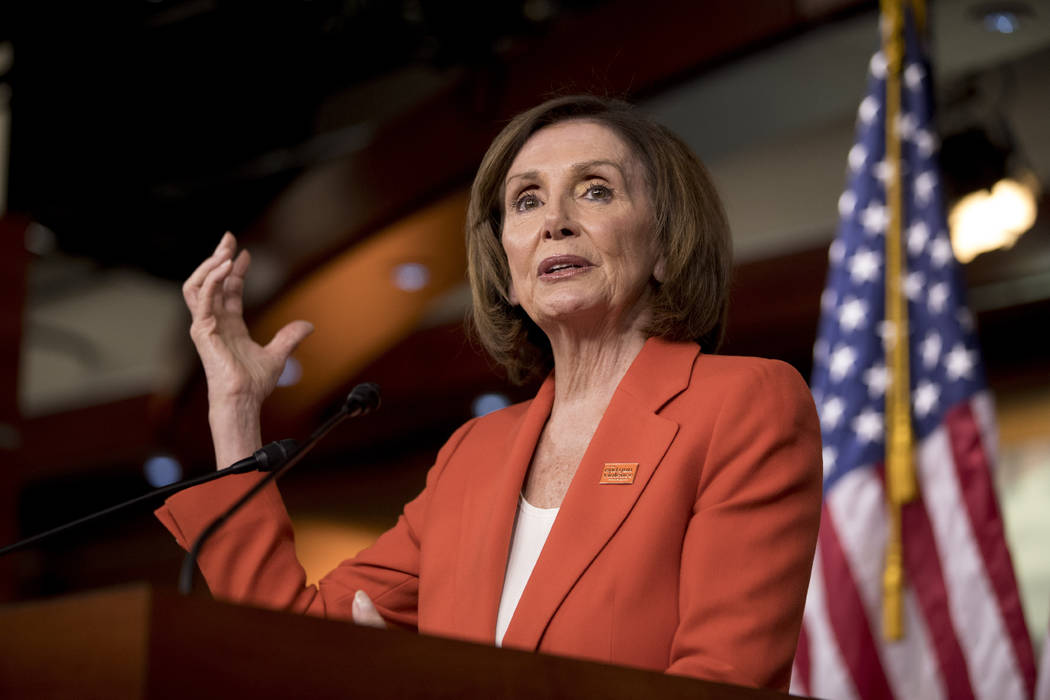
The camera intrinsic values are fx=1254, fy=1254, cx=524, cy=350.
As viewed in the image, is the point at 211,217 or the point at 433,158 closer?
the point at 433,158

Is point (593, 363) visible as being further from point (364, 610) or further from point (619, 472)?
point (364, 610)

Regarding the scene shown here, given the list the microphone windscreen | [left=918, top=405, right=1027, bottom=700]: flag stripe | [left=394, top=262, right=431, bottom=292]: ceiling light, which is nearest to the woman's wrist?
the microphone windscreen

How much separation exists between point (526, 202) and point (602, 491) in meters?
0.52

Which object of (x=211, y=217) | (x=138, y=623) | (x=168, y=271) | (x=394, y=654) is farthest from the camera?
(x=168, y=271)

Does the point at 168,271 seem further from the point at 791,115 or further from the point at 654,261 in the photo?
the point at 654,261

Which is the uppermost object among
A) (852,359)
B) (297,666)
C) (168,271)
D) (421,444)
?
(168,271)

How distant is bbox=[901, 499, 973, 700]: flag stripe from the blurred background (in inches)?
50.6

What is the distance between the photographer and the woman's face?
1746 mm

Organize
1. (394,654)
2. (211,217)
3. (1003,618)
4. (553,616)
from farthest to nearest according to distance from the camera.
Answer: (211,217)
(1003,618)
(553,616)
(394,654)

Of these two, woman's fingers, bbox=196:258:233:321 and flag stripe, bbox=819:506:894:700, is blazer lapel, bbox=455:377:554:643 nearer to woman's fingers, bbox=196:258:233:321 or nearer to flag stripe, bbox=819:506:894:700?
woman's fingers, bbox=196:258:233:321

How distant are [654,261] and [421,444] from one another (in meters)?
5.61

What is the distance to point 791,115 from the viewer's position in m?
4.56

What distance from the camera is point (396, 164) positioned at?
4992 millimetres

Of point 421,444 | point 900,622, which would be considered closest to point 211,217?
point 421,444
